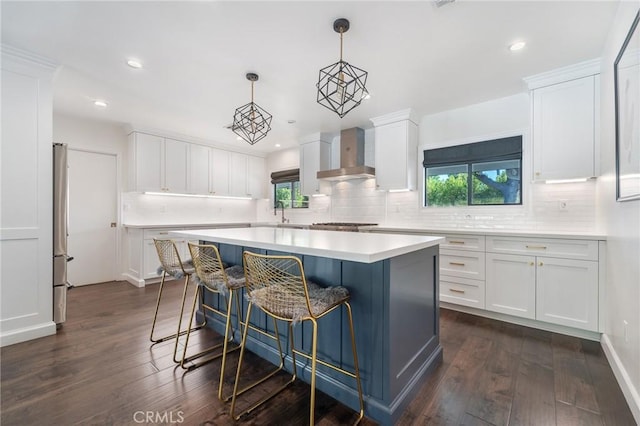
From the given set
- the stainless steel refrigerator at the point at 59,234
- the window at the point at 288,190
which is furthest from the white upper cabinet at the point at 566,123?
the stainless steel refrigerator at the point at 59,234

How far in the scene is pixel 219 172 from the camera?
5504 mm

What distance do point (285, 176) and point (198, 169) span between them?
171 centimetres

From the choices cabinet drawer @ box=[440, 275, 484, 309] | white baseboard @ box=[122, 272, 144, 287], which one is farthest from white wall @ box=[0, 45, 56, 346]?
cabinet drawer @ box=[440, 275, 484, 309]

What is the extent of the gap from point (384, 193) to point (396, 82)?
70.7 inches

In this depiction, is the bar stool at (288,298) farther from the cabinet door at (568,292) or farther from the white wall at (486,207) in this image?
the white wall at (486,207)

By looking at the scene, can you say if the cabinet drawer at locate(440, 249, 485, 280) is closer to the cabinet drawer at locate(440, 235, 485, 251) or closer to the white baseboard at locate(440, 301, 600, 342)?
the cabinet drawer at locate(440, 235, 485, 251)

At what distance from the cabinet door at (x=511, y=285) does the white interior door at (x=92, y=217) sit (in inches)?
214

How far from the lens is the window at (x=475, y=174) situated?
10.9 ft

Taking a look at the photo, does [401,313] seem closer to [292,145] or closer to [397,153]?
[397,153]

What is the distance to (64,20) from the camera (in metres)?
2.04

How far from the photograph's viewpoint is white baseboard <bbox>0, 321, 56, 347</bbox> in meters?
2.32

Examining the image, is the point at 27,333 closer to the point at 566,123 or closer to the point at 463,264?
the point at 463,264

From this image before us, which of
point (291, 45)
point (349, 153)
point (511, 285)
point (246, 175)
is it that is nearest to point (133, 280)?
point (246, 175)

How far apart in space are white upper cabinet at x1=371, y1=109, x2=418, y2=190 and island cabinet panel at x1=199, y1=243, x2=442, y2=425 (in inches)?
81.0
